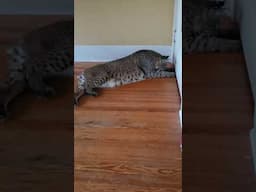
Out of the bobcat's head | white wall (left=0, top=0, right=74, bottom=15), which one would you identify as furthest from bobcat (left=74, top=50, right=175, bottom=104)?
white wall (left=0, top=0, right=74, bottom=15)

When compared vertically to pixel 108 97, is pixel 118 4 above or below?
above

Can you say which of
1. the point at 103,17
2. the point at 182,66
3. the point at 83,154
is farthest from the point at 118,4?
the point at 83,154

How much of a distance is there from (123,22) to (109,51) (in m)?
0.06

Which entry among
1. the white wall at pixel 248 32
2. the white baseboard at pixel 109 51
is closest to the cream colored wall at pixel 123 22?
the white baseboard at pixel 109 51

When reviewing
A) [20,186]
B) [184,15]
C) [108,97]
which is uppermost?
[184,15]

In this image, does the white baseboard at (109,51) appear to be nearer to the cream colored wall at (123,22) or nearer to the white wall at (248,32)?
the cream colored wall at (123,22)

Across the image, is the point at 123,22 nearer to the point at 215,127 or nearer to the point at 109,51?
the point at 109,51

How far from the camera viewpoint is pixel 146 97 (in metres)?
0.74

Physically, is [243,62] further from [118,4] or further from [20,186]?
[20,186]

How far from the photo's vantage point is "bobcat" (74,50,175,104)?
0.69 meters

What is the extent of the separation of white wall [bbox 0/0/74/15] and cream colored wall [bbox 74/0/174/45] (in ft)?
0.07

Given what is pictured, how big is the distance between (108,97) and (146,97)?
0.07 m

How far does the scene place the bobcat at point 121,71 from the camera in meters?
0.69

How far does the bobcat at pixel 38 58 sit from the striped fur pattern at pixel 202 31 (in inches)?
7.4
